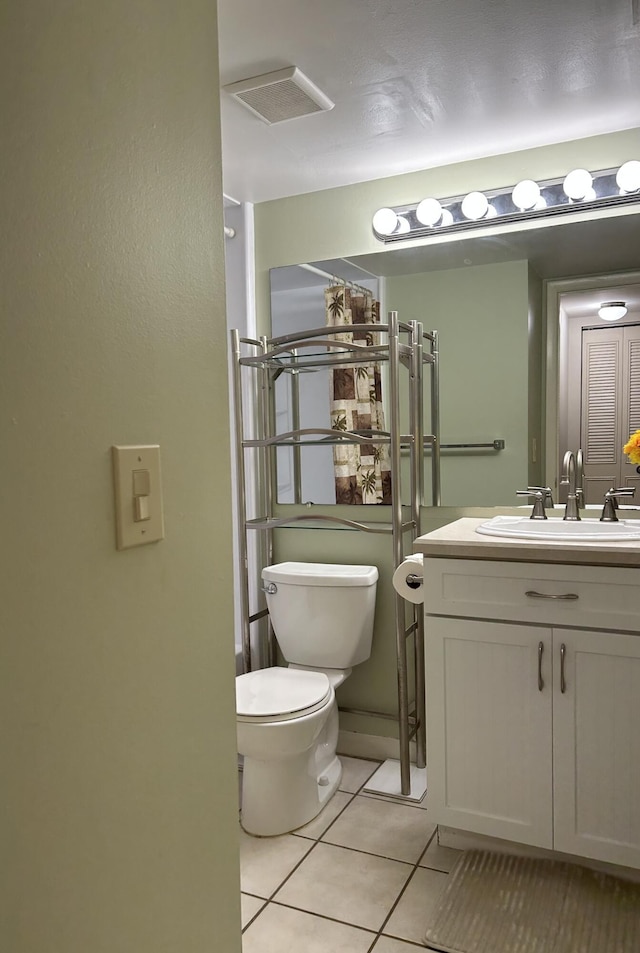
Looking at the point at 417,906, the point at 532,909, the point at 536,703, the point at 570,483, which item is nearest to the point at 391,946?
the point at 417,906

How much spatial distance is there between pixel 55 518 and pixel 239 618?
7.90 ft

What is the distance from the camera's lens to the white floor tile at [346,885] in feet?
6.10

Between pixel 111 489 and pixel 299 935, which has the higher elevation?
pixel 111 489

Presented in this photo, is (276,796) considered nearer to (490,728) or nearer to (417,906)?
(417,906)

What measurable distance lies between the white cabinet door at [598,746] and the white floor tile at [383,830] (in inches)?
17.8

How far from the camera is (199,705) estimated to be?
847 millimetres

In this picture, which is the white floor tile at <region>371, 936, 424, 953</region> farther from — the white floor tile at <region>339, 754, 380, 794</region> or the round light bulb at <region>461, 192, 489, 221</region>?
the round light bulb at <region>461, 192, 489, 221</region>

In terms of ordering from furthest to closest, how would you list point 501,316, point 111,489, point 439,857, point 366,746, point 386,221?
point 366,746 < point 386,221 < point 501,316 < point 439,857 < point 111,489

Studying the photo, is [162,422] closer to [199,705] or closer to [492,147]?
[199,705]

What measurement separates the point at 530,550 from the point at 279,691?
96 cm

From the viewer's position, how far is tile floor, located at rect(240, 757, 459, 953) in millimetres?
1767

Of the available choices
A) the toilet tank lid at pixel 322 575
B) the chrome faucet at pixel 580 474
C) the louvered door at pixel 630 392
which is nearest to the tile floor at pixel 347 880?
the toilet tank lid at pixel 322 575

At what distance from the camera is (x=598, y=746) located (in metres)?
1.86

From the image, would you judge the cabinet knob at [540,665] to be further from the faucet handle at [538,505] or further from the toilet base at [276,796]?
the toilet base at [276,796]
